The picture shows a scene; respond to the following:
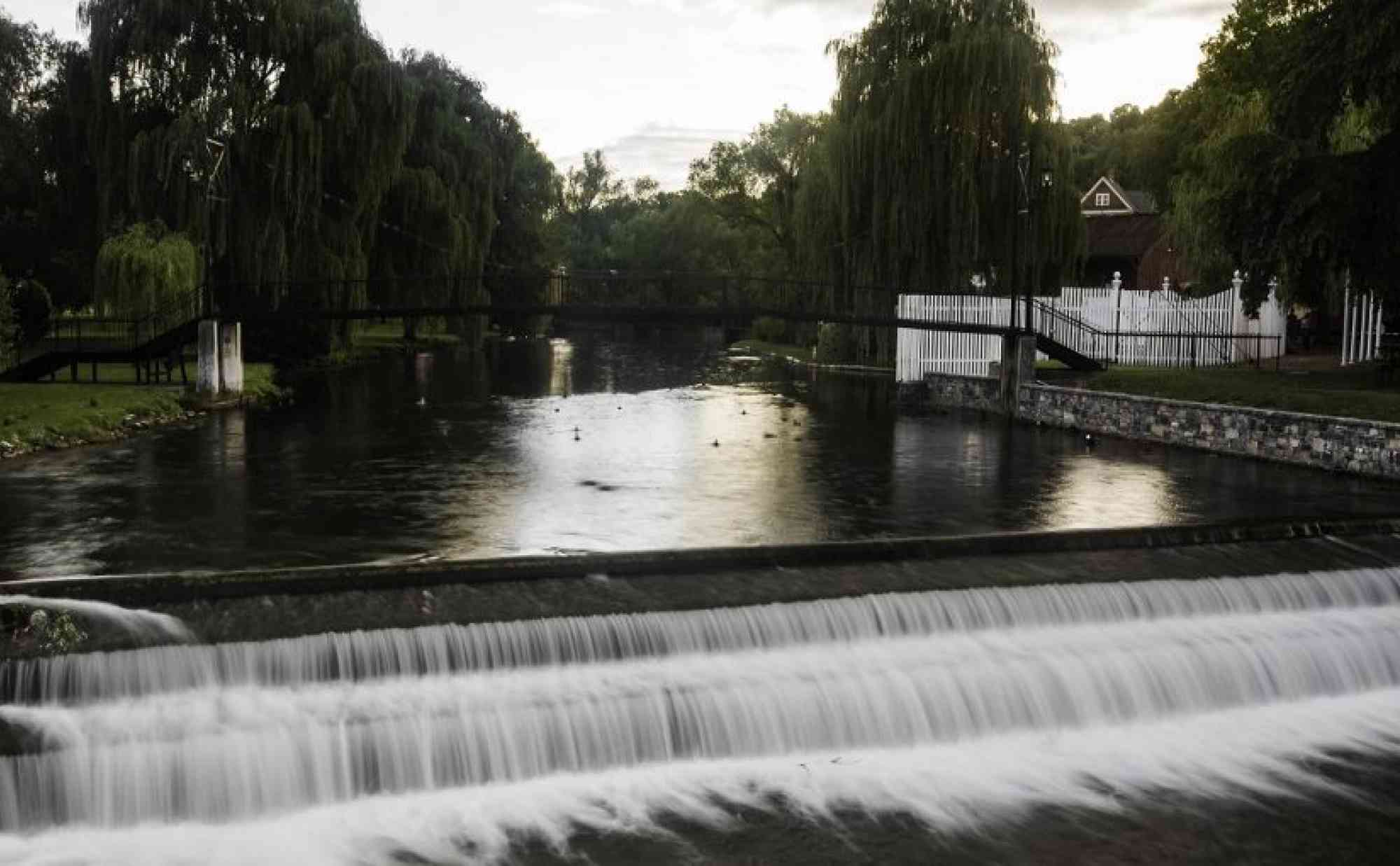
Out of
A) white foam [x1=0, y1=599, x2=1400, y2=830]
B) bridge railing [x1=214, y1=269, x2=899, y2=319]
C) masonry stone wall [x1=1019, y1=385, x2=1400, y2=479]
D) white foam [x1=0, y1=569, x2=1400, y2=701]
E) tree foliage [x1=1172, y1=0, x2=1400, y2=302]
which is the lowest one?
white foam [x1=0, y1=599, x2=1400, y2=830]

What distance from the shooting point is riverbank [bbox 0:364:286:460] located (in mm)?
23984

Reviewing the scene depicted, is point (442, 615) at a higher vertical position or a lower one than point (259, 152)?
lower

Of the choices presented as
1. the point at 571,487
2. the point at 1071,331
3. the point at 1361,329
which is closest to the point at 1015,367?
the point at 1071,331

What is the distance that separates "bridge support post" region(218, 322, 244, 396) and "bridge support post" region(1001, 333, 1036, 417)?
19.4 metres

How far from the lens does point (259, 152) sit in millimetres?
38031

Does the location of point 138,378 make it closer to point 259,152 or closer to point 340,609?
point 259,152

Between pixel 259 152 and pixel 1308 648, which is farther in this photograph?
pixel 259 152

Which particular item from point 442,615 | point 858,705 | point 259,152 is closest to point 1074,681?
point 858,705

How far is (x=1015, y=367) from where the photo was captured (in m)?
31.0

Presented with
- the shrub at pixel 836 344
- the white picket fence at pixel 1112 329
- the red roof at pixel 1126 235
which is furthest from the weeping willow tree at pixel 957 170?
the red roof at pixel 1126 235

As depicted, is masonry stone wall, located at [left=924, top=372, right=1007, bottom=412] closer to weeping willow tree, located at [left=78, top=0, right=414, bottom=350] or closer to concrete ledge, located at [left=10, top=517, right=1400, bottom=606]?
concrete ledge, located at [left=10, top=517, right=1400, bottom=606]

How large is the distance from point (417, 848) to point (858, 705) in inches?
164

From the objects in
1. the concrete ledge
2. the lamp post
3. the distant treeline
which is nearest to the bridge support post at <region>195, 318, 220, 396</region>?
the distant treeline

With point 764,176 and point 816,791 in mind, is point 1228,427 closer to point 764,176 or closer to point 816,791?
point 816,791
